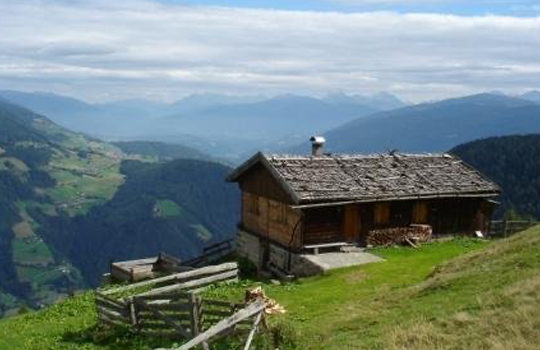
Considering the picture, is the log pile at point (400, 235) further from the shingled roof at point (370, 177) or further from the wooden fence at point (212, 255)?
the wooden fence at point (212, 255)

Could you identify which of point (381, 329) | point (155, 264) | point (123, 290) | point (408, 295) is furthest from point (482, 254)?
point (155, 264)

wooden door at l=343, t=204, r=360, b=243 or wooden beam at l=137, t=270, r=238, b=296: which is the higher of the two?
wooden door at l=343, t=204, r=360, b=243

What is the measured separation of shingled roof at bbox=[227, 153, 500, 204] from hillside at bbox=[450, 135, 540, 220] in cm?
9495

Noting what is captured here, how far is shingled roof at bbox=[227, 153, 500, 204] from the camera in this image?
36.4m

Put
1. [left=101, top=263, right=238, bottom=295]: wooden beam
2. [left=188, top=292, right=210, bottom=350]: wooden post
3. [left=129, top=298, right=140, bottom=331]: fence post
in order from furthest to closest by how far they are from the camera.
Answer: [left=101, top=263, right=238, bottom=295]: wooden beam
[left=129, top=298, right=140, bottom=331]: fence post
[left=188, top=292, right=210, bottom=350]: wooden post

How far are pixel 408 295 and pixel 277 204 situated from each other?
57.3 ft

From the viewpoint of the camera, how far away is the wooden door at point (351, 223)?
37.0 m

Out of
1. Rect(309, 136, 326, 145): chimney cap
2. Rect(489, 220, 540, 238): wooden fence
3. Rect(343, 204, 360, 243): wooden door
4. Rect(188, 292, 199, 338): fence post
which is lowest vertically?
Rect(489, 220, 540, 238): wooden fence

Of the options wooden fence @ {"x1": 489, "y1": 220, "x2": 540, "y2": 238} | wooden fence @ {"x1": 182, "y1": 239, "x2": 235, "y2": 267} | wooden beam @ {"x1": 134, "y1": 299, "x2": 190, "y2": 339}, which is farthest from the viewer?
wooden fence @ {"x1": 182, "y1": 239, "x2": 235, "y2": 267}

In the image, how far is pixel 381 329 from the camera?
663 inches

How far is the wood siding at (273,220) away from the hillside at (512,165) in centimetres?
9997

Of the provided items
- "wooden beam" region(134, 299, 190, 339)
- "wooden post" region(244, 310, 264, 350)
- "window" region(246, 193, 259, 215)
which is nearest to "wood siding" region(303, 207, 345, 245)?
"window" region(246, 193, 259, 215)

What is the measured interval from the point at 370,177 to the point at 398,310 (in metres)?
20.6

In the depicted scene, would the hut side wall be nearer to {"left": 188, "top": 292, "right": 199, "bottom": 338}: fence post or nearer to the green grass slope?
the green grass slope
